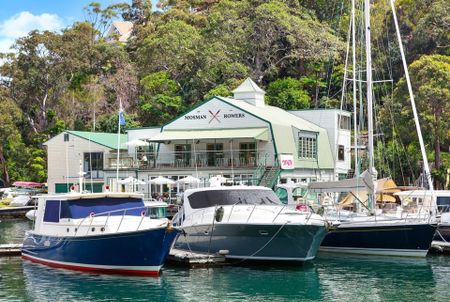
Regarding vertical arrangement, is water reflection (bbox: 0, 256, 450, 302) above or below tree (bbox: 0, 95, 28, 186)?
below

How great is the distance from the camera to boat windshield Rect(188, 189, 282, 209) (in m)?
29.2

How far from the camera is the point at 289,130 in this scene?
52.7m

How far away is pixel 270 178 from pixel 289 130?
5.28 meters

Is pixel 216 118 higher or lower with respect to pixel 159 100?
lower

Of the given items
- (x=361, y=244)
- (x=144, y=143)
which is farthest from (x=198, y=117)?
(x=361, y=244)

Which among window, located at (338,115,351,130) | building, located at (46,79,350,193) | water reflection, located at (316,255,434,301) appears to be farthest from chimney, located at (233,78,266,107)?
water reflection, located at (316,255,434,301)

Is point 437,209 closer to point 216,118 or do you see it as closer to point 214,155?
point 214,155

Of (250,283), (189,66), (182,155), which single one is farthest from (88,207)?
(189,66)

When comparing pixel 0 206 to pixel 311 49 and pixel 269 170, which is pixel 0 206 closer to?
pixel 269 170

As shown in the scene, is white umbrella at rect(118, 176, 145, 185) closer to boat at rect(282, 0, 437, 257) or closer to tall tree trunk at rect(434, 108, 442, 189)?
boat at rect(282, 0, 437, 257)

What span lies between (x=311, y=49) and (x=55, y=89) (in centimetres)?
2894

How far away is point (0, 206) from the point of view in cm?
6103

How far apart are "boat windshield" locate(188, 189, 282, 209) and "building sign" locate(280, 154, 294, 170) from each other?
20.1m

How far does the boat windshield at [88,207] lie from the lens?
89.0 ft
